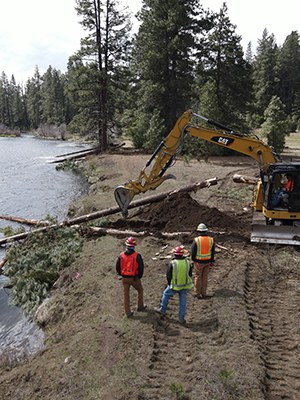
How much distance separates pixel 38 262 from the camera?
44.2 ft

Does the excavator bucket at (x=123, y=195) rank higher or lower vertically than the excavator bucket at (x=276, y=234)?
higher

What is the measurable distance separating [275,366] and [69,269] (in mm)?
7402

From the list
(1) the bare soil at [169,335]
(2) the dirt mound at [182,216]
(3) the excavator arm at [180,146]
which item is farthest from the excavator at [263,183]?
(2) the dirt mound at [182,216]

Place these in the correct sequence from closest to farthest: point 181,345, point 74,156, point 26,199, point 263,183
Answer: point 181,345 → point 263,183 → point 26,199 → point 74,156

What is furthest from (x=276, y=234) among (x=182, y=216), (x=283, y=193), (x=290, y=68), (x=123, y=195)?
(x=290, y=68)

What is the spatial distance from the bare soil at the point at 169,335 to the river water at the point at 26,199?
2.42 feet

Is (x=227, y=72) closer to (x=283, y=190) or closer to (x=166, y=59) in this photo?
(x=166, y=59)

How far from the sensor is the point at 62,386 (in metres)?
6.52

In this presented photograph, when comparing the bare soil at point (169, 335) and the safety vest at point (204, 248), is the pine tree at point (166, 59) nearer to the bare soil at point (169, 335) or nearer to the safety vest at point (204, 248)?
the bare soil at point (169, 335)

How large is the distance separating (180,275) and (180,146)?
Result: 267 inches

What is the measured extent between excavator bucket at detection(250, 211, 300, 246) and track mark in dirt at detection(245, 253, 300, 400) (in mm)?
1202

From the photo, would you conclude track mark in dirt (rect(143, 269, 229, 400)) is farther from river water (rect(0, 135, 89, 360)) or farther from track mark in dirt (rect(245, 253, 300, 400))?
river water (rect(0, 135, 89, 360))

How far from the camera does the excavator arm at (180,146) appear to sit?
13.4 metres

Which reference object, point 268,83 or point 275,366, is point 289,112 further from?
point 275,366
